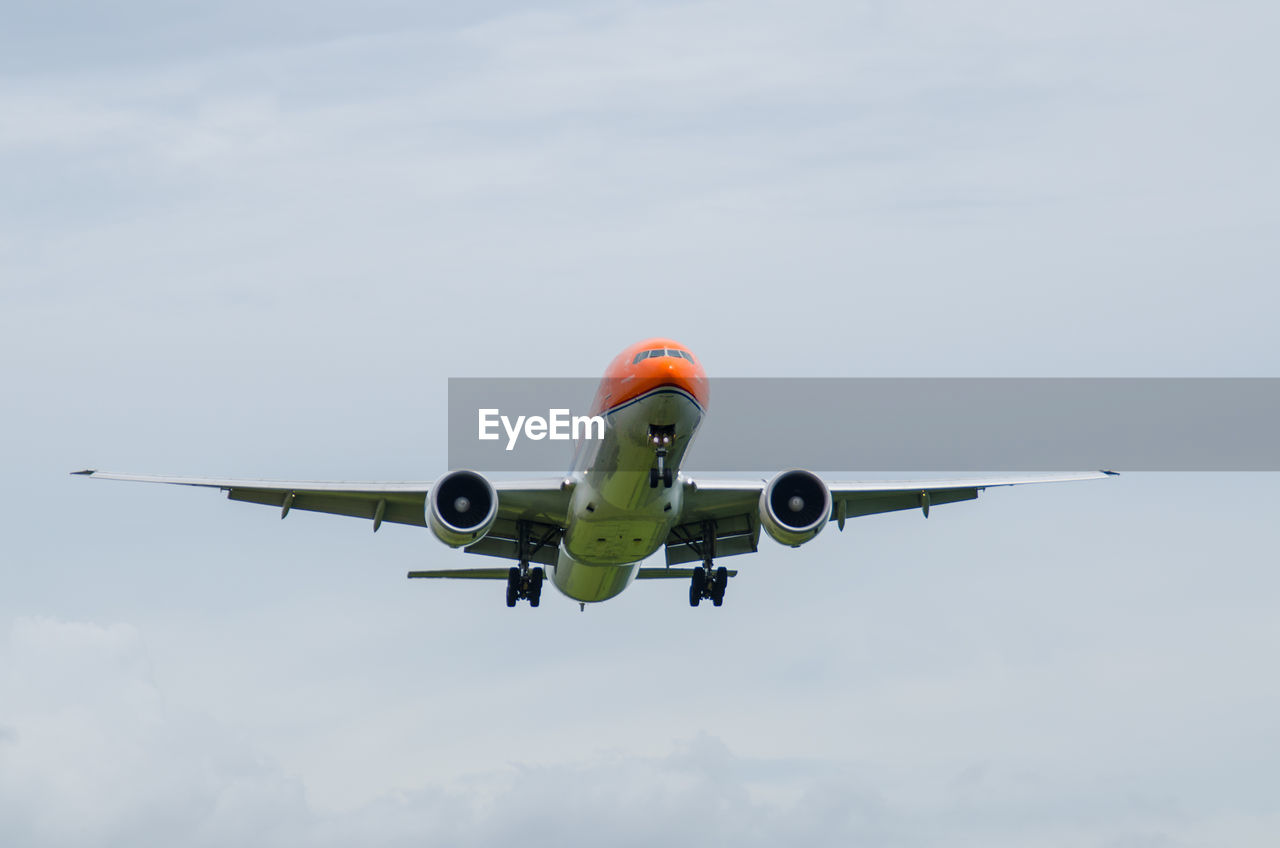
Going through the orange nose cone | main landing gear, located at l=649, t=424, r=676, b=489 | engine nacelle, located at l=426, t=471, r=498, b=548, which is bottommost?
engine nacelle, located at l=426, t=471, r=498, b=548

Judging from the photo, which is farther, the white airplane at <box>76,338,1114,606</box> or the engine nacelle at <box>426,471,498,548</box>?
the engine nacelle at <box>426,471,498,548</box>

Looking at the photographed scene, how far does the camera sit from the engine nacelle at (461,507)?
103 feet

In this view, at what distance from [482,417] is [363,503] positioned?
4.03 meters

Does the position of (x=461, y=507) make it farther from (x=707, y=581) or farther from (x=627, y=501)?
(x=707, y=581)

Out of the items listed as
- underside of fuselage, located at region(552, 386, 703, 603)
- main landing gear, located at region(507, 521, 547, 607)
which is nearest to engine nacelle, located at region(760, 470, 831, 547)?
underside of fuselage, located at region(552, 386, 703, 603)

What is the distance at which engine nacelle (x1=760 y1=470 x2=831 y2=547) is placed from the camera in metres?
31.6

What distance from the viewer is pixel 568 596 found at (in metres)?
37.2

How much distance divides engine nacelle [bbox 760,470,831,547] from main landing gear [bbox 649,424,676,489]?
2.74m

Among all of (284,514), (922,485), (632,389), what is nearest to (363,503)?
(284,514)

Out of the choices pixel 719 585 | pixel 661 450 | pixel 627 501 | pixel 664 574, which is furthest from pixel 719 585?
pixel 661 450

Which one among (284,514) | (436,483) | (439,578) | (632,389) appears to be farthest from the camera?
(439,578)

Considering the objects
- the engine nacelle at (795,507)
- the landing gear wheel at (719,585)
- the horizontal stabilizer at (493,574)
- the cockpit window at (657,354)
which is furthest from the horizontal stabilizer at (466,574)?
the cockpit window at (657,354)

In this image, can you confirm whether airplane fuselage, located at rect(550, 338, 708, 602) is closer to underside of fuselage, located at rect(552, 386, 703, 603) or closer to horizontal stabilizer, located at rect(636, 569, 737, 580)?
underside of fuselage, located at rect(552, 386, 703, 603)

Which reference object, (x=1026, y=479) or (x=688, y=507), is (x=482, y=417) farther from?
(x=1026, y=479)
